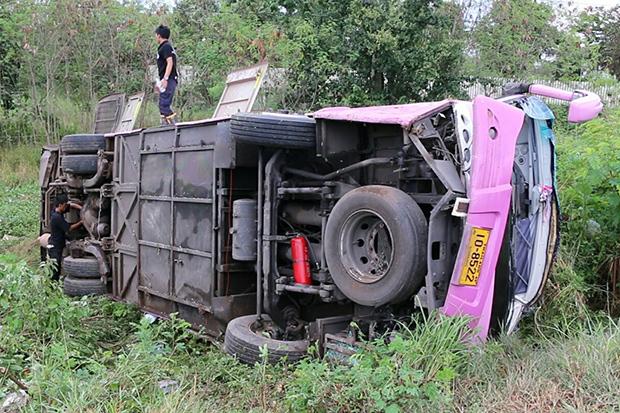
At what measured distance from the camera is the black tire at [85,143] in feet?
26.0

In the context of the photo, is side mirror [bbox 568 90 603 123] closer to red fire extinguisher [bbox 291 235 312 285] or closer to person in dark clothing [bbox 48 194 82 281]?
red fire extinguisher [bbox 291 235 312 285]

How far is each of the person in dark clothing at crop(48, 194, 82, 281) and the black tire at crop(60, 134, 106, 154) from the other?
703 mm

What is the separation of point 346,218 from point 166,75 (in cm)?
465

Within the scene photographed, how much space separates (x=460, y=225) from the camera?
410cm

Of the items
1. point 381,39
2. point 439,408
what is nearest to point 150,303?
point 439,408

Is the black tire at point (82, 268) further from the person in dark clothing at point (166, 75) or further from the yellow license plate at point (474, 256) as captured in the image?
the yellow license plate at point (474, 256)

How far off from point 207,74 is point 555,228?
12454mm

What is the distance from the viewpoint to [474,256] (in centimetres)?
396

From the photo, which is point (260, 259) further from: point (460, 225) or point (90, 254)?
point (90, 254)

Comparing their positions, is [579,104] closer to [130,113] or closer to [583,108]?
[583,108]

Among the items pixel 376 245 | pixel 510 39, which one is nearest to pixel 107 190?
pixel 376 245

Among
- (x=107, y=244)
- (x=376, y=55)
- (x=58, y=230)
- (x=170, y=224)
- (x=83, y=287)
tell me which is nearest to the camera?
(x=170, y=224)

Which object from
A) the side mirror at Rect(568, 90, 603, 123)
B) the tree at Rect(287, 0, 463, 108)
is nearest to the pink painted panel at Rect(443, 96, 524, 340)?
the side mirror at Rect(568, 90, 603, 123)

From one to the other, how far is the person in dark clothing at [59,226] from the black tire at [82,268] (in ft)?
2.00
